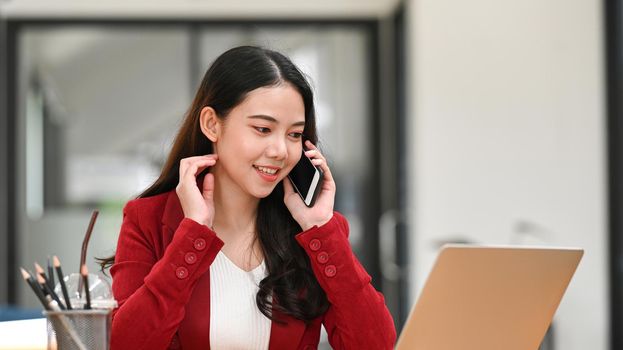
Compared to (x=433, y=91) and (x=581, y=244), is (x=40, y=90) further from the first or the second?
(x=581, y=244)

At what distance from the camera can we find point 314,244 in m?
1.93

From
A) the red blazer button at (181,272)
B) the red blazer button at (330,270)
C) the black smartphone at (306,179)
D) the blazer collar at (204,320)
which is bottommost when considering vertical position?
the blazer collar at (204,320)

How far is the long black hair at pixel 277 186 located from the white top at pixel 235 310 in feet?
0.08

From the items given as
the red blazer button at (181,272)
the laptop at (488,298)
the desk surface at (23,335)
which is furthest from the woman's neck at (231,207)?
the laptop at (488,298)

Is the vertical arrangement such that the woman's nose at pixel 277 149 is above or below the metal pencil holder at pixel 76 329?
above

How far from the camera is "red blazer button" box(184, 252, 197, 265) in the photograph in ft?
5.99

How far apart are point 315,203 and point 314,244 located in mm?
110

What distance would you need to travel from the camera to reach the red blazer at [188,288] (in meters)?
1.81

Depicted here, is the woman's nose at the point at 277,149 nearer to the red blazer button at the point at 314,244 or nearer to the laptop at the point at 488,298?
the red blazer button at the point at 314,244

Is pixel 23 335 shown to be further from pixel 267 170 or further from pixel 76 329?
pixel 267 170

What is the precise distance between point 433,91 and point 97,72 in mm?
2547

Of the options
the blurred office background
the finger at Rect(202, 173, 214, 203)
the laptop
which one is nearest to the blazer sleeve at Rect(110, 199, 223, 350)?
the finger at Rect(202, 173, 214, 203)

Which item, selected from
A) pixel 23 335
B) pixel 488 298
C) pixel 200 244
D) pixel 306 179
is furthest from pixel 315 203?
pixel 23 335

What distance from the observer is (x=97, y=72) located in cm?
693
